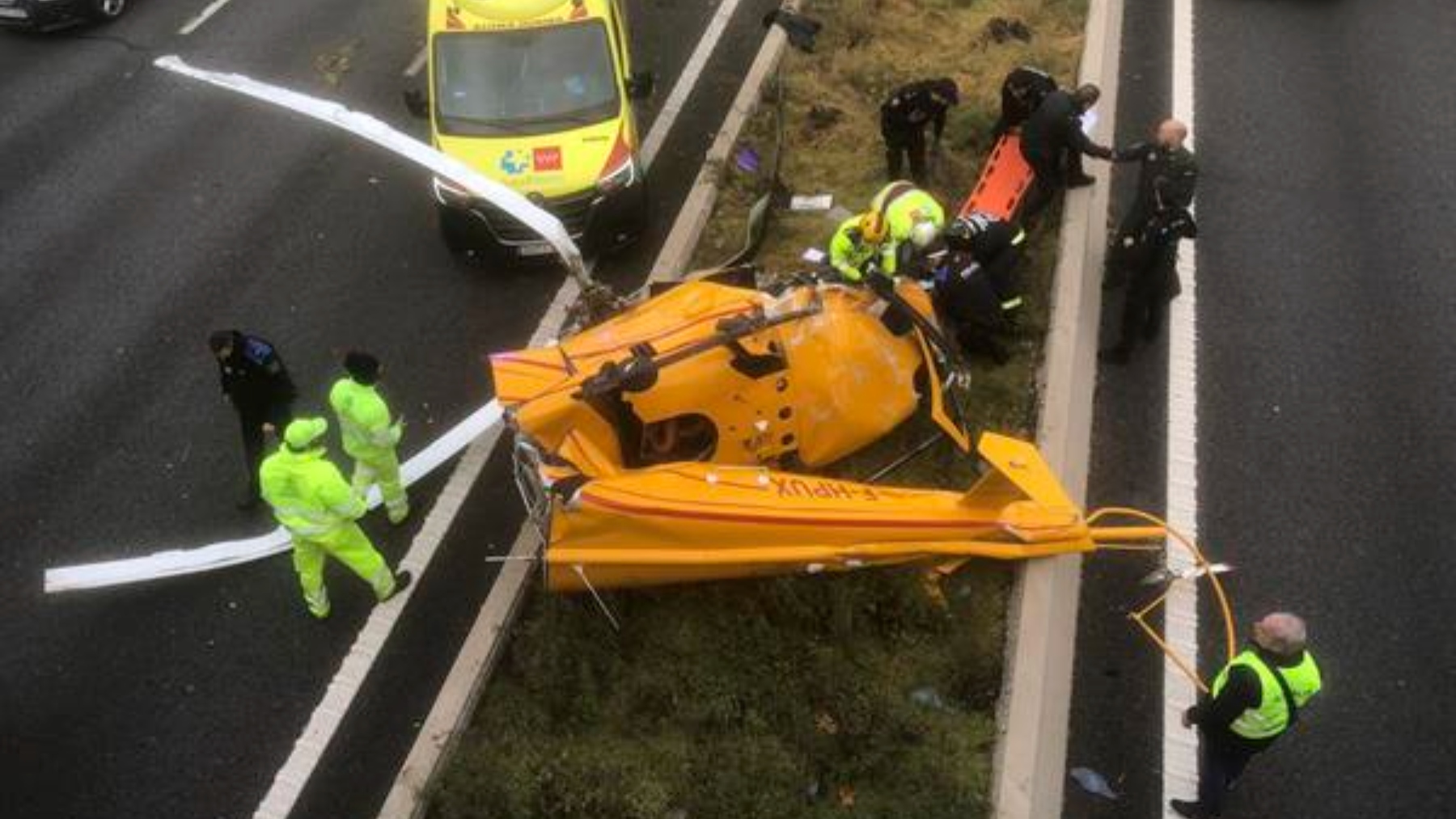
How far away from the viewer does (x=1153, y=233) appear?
28.8ft

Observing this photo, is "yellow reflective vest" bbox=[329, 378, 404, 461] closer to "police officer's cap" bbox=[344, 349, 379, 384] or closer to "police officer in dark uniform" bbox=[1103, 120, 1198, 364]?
"police officer's cap" bbox=[344, 349, 379, 384]

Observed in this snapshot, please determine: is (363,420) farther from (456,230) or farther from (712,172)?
(712,172)

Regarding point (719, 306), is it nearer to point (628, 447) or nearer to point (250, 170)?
point (628, 447)

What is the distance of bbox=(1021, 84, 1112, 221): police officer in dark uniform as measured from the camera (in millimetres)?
9664

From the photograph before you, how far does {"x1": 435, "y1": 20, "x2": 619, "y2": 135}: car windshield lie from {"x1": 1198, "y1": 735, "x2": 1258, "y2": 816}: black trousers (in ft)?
23.8

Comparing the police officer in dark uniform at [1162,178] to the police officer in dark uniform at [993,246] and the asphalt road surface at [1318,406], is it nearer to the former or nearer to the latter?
the police officer in dark uniform at [993,246]

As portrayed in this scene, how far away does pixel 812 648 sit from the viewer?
7.37 m

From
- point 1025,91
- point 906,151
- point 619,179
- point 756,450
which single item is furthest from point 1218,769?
point 619,179

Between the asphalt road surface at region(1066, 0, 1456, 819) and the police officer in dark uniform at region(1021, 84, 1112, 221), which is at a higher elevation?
the police officer in dark uniform at region(1021, 84, 1112, 221)

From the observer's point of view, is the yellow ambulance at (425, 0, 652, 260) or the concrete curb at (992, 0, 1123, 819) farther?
the yellow ambulance at (425, 0, 652, 260)

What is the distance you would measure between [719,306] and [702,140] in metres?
4.69

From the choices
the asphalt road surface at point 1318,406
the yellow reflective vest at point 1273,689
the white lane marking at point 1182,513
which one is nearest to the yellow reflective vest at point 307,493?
the asphalt road surface at point 1318,406

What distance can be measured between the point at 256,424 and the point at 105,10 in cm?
902

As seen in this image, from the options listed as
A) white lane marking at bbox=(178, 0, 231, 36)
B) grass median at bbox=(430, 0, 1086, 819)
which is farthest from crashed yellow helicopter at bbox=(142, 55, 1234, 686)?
white lane marking at bbox=(178, 0, 231, 36)
